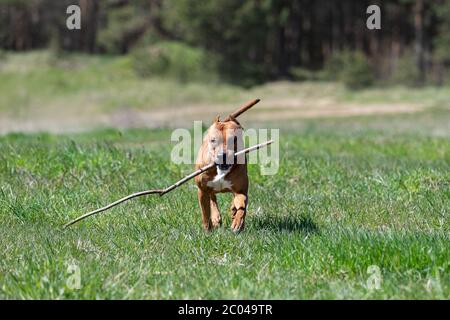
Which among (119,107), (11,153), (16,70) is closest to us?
(11,153)

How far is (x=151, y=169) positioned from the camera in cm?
1085

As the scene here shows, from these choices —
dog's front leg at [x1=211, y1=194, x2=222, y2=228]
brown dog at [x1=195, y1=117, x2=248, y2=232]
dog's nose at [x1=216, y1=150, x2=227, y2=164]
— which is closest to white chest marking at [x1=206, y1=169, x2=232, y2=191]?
brown dog at [x1=195, y1=117, x2=248, y2=232]

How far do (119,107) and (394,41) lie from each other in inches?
1089

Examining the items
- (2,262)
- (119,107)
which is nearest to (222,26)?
(119,107)

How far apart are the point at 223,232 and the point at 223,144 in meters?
0.81

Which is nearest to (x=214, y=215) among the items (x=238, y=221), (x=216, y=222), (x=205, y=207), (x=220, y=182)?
(x=216, y=222)

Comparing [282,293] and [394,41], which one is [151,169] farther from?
[394,41]

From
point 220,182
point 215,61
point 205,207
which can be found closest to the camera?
point 220,182

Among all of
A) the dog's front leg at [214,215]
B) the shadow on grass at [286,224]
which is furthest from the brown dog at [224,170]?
the shadow on grass at [286,224]

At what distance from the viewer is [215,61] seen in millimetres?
53125

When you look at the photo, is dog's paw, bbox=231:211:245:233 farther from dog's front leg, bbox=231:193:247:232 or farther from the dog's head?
the dog's head

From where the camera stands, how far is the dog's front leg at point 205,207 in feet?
23.8

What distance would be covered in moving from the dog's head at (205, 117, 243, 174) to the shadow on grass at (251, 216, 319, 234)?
84 centimetres

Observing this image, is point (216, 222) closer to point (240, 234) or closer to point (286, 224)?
point (240, 234)
